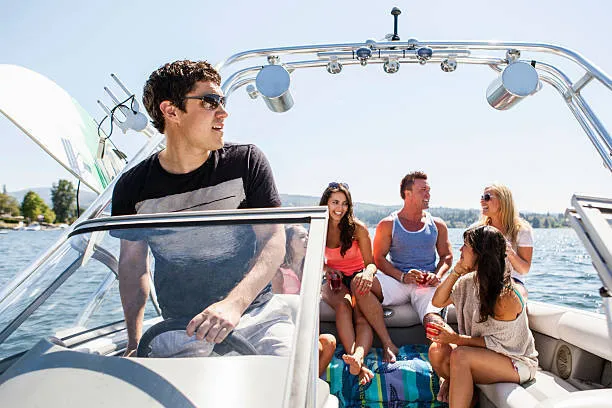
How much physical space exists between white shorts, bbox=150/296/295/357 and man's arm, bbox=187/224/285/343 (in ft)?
0.06

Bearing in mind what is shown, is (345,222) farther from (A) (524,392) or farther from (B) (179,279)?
(B) (179,279)

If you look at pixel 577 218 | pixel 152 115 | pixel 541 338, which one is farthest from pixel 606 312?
pixel 152 115

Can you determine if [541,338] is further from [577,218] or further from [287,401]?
[287,401]

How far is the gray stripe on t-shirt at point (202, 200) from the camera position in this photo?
181 centimetres

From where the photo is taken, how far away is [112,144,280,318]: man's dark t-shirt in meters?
1.25

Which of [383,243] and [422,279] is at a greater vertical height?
[383,243]

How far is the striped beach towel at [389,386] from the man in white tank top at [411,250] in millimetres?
524

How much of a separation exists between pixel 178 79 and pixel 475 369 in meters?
1.84

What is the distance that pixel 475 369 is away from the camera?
2.35 meters

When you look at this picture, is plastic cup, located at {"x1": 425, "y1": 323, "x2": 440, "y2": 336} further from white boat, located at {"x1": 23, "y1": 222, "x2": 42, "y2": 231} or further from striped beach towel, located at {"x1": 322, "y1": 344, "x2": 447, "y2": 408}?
white boat, located at {"x1": 23, "y1": 222, "x2": 42, "y2": 231}

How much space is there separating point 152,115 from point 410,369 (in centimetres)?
185

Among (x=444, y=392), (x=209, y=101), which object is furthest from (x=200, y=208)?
(x=444, y=392)

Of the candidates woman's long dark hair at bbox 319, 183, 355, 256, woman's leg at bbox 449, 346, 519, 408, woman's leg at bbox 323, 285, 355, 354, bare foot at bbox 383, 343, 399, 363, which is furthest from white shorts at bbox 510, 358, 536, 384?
woman's long dark hair at bbox 319, 183, 355, 256

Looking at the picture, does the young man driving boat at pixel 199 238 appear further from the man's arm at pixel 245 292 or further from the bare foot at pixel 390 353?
the bare foot at pixel 390 353
